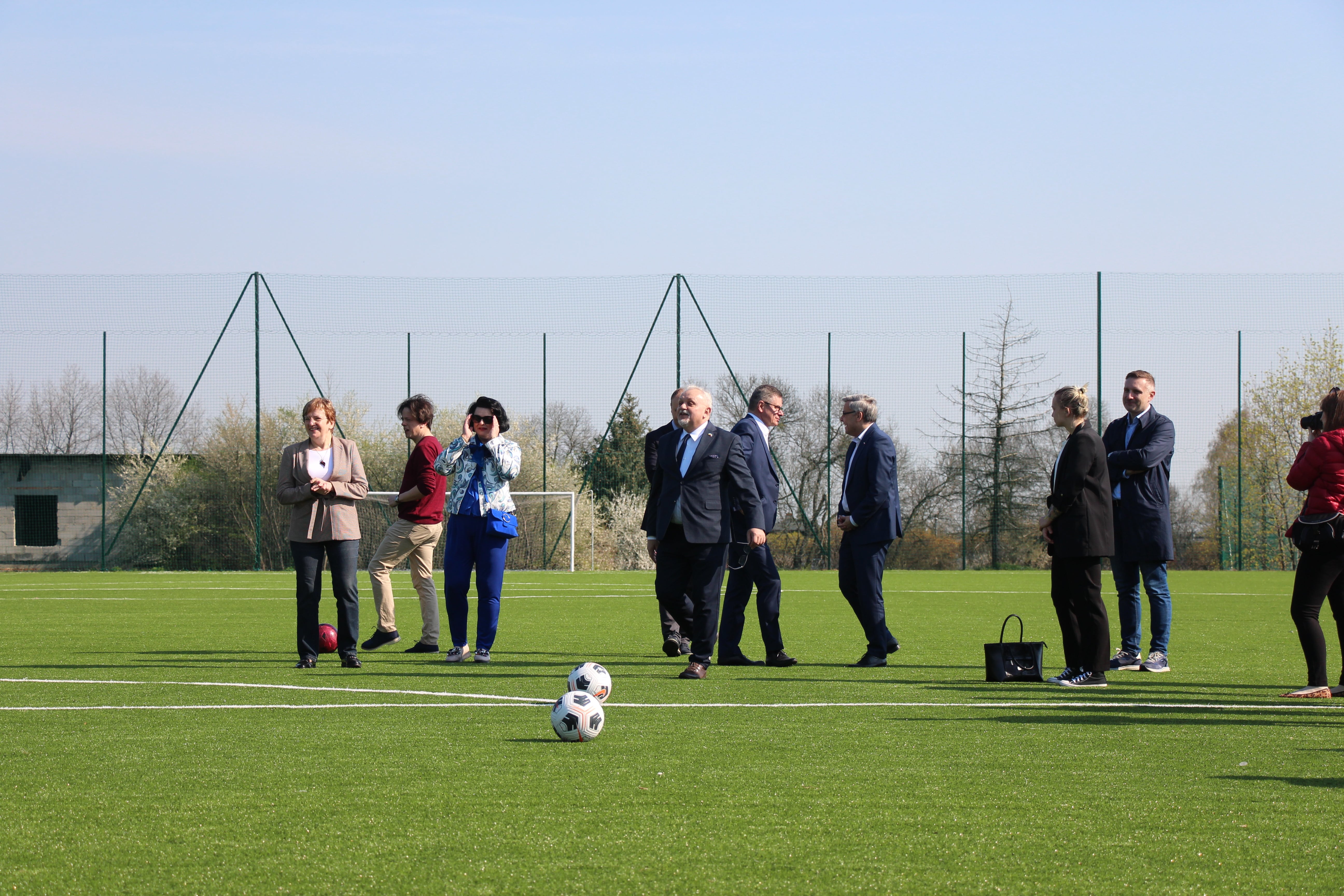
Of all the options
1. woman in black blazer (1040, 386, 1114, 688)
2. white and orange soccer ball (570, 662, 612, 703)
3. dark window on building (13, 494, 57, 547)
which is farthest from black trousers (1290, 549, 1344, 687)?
dark window on building (13, 494, 57, 547)

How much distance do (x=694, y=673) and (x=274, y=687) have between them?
2.45 meters

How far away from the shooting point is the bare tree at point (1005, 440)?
27.1 metres

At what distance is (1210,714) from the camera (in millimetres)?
6121

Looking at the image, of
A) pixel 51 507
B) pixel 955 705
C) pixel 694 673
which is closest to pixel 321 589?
pixel 694 673

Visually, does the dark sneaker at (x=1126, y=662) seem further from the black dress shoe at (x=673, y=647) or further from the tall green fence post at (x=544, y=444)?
the tall green fence post at (x=544, y=444)

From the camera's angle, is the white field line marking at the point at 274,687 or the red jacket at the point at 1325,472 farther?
the red jacket at the point at 1325,472

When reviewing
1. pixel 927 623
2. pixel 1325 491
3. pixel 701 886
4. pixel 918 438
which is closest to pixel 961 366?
pixel 918 438

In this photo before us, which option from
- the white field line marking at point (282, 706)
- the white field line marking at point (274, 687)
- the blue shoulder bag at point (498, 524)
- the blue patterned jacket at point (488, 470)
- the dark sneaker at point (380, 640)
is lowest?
the dark sneaker at point (380, 640)

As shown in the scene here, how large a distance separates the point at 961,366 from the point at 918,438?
1851 mm

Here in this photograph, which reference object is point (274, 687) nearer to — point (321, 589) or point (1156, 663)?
point (321, 589)

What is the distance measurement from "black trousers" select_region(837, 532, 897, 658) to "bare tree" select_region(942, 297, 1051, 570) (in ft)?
61.6

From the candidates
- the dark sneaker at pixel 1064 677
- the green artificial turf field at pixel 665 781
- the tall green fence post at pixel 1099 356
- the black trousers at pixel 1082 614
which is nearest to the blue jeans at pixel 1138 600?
the green artificial turf field at pixel 665 781

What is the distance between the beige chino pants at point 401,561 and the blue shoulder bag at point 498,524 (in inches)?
45.2

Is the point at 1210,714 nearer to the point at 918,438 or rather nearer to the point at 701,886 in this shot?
the point at 701,886
